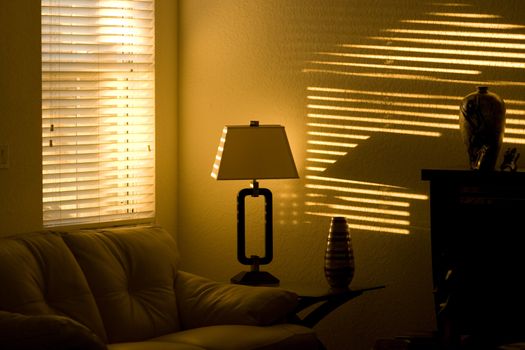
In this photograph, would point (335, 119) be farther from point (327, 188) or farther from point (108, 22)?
point (108, 22)

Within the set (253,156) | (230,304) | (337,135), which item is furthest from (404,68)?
(230,304)

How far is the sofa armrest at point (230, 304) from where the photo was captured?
12.3ft

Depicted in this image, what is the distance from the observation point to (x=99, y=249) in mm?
3785

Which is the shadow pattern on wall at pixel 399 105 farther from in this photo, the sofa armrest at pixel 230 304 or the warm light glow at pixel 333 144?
the sofa armrest at pixel 230 304

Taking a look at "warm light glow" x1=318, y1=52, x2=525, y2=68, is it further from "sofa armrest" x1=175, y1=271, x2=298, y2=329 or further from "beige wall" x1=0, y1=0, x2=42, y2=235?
"beige wall" x1=0, y1=0, x2=42, y2=235

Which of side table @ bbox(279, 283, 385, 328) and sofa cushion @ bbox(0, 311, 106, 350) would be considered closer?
sofa cushion @ bbox(0, 311, 106, 350)

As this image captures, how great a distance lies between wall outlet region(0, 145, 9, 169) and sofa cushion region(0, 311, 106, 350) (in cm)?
134

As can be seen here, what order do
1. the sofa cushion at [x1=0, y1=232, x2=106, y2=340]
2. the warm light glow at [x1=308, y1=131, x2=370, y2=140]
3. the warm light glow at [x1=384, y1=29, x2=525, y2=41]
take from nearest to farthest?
the sofa cushion at [x1=0, y1=232, x2=106, y2=340] → the warm light glow at [x1=384, y1=29, x2=525, y2=41] → the warm light glow at [x1=308, y1=131, x2=370, y2=140]

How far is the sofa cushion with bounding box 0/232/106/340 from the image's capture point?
333cm

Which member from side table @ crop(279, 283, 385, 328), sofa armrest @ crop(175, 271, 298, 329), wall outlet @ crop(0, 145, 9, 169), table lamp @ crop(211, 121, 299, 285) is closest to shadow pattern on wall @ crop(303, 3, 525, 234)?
table lamp @ crop(211, 121, 299, 285)

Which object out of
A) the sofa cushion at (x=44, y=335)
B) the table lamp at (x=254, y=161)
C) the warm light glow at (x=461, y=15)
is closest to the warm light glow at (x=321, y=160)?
the table lamp at (x=254, y=161)

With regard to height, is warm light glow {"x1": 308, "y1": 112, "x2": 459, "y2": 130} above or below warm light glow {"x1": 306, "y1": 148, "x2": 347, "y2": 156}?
above

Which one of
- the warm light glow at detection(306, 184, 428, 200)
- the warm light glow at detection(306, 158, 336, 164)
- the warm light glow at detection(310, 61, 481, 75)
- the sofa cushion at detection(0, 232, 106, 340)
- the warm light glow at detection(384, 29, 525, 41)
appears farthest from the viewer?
the warm light glow at detection(306, 158, 336, 164)

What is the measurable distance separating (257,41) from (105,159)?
993 mm
